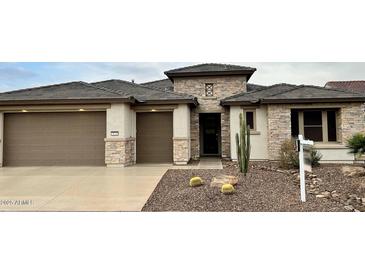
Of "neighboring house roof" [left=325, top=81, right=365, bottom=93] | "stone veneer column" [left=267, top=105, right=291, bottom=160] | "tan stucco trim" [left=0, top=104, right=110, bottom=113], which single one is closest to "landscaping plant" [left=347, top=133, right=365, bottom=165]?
"stone veneer column" [left=267, top=105, right=291, bottom=160]

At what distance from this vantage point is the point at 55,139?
40.1 feet

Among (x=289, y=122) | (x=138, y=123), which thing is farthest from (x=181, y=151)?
(x=289, y=122)

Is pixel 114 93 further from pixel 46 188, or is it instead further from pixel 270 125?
pixel 270 125

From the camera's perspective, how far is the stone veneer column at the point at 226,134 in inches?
575

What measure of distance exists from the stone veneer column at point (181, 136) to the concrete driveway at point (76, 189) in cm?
216

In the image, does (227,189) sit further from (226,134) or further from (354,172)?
(226,134)

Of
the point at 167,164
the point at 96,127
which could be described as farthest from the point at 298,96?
the point at 96,127

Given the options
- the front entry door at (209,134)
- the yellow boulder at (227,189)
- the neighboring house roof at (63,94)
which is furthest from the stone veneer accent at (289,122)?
the neighboring house roof at (63,94)

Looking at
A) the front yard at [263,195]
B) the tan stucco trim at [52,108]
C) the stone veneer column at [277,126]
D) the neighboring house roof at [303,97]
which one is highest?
the neighboring house roof at [303,97]

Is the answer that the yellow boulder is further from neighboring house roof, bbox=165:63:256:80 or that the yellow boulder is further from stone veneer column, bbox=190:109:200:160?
neighboring house roof, bbox=165:63:256:80

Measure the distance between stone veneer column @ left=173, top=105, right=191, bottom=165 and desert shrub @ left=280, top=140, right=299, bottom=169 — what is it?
4.28 m

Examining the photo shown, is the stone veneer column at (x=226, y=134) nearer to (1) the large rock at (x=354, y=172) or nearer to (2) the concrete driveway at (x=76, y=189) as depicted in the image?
(2) the concrete driveway at (x=76, y=189)

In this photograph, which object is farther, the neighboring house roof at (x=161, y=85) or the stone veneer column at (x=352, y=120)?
the neighboring house roof at (x=161, y=85)

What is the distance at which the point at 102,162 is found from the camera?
39.8ft
